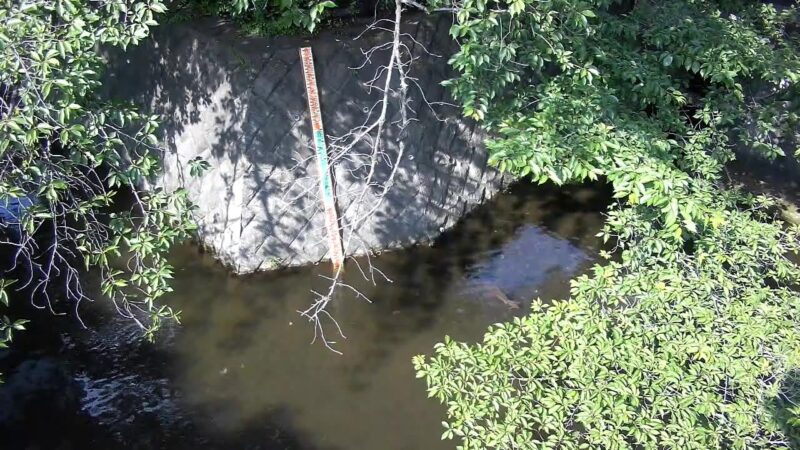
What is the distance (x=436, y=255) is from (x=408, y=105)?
147 centimetres

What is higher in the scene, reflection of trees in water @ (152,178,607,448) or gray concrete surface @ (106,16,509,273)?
gray concrete surface @ (106,16,509,273)

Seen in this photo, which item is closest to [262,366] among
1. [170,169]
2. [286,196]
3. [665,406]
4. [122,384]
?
[122,384]

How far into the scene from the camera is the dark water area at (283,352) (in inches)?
177

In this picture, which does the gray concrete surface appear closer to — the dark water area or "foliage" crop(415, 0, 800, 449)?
the dark water area

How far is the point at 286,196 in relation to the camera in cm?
578

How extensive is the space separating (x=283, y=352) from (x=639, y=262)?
281 centimetres

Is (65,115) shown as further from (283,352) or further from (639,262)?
(639,262)

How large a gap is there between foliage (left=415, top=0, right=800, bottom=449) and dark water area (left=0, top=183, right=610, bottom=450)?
136 centimetres

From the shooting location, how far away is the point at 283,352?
5.13 m

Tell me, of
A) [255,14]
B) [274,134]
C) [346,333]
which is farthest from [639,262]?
[255,14]

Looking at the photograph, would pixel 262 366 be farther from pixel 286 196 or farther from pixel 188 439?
pixel 286 196

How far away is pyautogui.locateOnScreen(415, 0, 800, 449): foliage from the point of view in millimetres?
3047

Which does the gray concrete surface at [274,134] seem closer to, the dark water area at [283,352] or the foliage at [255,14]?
the foliage at [255,14]

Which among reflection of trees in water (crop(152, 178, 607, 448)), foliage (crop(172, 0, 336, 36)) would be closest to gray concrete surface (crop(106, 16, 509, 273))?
foliage (crop(172, 0, 336, 36))
